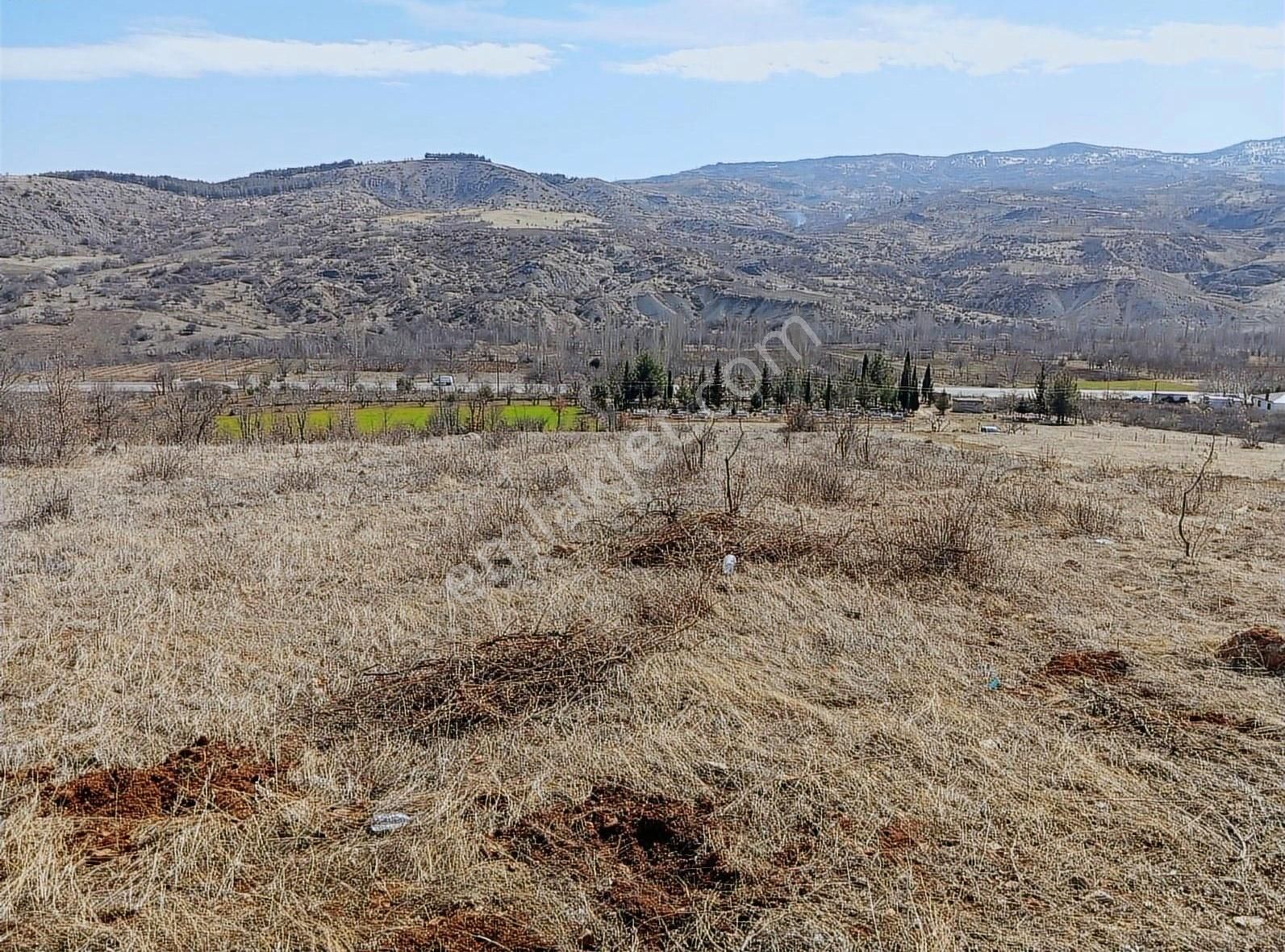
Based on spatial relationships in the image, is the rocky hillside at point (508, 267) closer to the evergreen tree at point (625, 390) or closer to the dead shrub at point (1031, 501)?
the evergreen tree at point (625, 390)

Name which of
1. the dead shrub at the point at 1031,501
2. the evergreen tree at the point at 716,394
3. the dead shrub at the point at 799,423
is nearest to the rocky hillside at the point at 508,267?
the evergreen tree at the point at 716,394

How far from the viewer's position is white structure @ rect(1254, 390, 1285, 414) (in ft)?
126

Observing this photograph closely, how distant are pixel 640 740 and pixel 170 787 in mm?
2235

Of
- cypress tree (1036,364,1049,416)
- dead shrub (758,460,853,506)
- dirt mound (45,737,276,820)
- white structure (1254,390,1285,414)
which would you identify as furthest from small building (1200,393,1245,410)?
dirt mound (45,737,276,820)

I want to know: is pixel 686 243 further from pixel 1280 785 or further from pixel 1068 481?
pixel 1280 785

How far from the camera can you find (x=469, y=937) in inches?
110

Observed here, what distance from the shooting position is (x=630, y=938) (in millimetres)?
2809

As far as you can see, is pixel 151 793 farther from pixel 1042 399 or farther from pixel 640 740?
pixel 1042 399

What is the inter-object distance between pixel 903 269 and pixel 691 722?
124 metres

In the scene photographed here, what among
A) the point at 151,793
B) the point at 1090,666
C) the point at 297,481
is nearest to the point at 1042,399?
the point at 297,481

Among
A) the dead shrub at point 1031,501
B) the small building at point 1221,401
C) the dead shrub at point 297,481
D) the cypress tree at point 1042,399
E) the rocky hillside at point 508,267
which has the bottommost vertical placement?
the small building at point 1221,401

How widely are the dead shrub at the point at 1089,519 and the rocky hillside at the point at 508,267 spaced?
49338 mm

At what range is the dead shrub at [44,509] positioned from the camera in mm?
8336

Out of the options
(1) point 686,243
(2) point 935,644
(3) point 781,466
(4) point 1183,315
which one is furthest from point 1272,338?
(2) point 935,644
